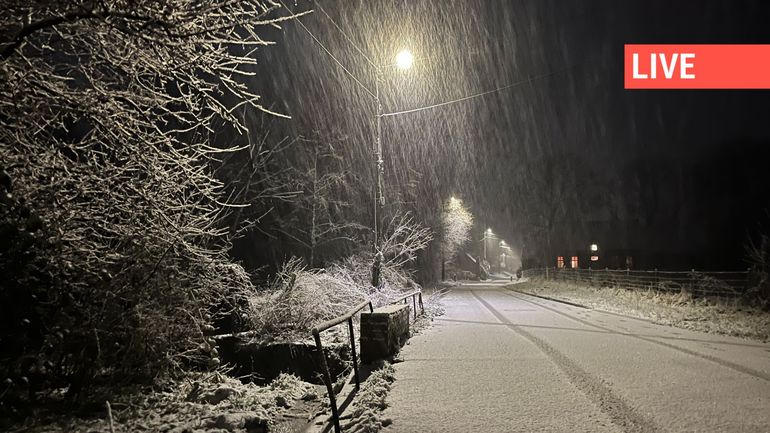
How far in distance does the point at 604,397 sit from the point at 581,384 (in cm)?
63

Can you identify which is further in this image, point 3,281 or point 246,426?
point 246,426

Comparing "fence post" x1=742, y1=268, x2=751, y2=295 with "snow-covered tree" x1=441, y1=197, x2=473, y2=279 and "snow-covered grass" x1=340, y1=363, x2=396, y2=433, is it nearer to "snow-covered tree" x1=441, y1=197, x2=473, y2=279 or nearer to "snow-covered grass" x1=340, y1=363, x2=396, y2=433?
"snow-covered grass" x1=340, y1=363, x2=396, y2=433

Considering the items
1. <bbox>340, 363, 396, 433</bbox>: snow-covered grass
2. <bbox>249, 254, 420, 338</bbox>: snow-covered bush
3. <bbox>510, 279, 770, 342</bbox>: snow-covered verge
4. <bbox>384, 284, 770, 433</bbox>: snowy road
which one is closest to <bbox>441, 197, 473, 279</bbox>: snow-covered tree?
<bbox>510, 279, 770, 342</bbox>: snow-covered verge

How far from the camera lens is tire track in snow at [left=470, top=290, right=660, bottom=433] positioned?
4492 millimetres

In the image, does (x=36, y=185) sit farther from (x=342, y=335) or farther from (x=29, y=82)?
(x=342, y=335)

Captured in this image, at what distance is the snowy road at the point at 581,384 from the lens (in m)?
4.61

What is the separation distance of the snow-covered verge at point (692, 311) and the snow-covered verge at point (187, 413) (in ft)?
34.3

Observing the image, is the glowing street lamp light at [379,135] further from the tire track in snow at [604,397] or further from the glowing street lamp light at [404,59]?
the tire track in snow at [604,397]

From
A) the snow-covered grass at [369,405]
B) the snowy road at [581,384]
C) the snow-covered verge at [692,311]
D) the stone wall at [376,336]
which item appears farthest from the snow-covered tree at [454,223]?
the snow-covered grass at [369,405]

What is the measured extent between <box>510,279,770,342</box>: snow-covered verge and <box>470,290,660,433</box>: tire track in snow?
229 inches

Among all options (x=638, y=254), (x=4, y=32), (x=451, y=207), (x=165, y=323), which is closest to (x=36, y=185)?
(x=4, y=32)

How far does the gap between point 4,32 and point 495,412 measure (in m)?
5.72

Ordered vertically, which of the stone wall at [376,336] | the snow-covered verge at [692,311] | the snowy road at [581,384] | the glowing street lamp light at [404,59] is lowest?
the snow-covered verge at [692,311]

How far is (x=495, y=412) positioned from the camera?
16.2ft
